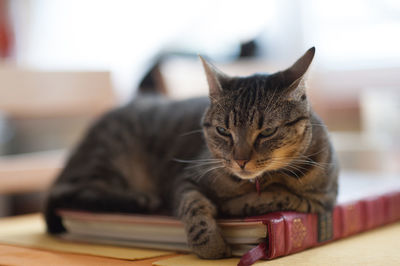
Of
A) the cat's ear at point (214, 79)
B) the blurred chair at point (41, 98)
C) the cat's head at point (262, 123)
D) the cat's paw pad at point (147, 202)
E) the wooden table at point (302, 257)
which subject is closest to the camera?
the wooden table at point (302, 257)

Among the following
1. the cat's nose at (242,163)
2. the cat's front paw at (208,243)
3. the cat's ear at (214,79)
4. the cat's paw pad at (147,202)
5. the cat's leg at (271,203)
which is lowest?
the cat's paw pad at (147,202)

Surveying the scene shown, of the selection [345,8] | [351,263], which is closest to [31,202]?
[345,8]

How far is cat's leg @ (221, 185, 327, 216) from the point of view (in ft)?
2.92

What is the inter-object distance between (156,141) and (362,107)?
1.61m

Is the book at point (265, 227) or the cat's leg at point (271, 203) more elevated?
the cat's leg at point (271, 203)

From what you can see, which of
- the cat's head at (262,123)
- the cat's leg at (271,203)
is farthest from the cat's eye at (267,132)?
the cat's leg at (271,203)

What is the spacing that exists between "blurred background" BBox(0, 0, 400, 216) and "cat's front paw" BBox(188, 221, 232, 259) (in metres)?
1.27

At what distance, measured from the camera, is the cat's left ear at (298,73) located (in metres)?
0.89

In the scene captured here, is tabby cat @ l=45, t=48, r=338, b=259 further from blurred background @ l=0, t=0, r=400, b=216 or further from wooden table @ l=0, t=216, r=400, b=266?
blurred background @ l=0, t=0, r=400, b=216

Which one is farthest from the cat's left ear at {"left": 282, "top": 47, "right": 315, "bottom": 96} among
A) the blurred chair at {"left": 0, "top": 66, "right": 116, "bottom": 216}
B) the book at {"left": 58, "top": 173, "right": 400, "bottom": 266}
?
the blurred chair at {"left": 0, "top": 66, "right": 116, "bottom": 216}

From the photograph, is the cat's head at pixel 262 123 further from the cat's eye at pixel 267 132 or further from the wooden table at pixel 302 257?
the wooden table at pixel 302 257

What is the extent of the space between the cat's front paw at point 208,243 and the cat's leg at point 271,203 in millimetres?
86

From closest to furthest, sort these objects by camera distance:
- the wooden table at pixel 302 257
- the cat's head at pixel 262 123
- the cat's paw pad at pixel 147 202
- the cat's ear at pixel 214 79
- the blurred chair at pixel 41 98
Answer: the wooden table at pixel 302 257 < the cat's head at pixel 262 123 < the cat's ear at pixel 214 79 < the cat's paw pad at pixel 147 202 < the blurred chair at pixel 41 98

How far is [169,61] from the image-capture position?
2.18 m
